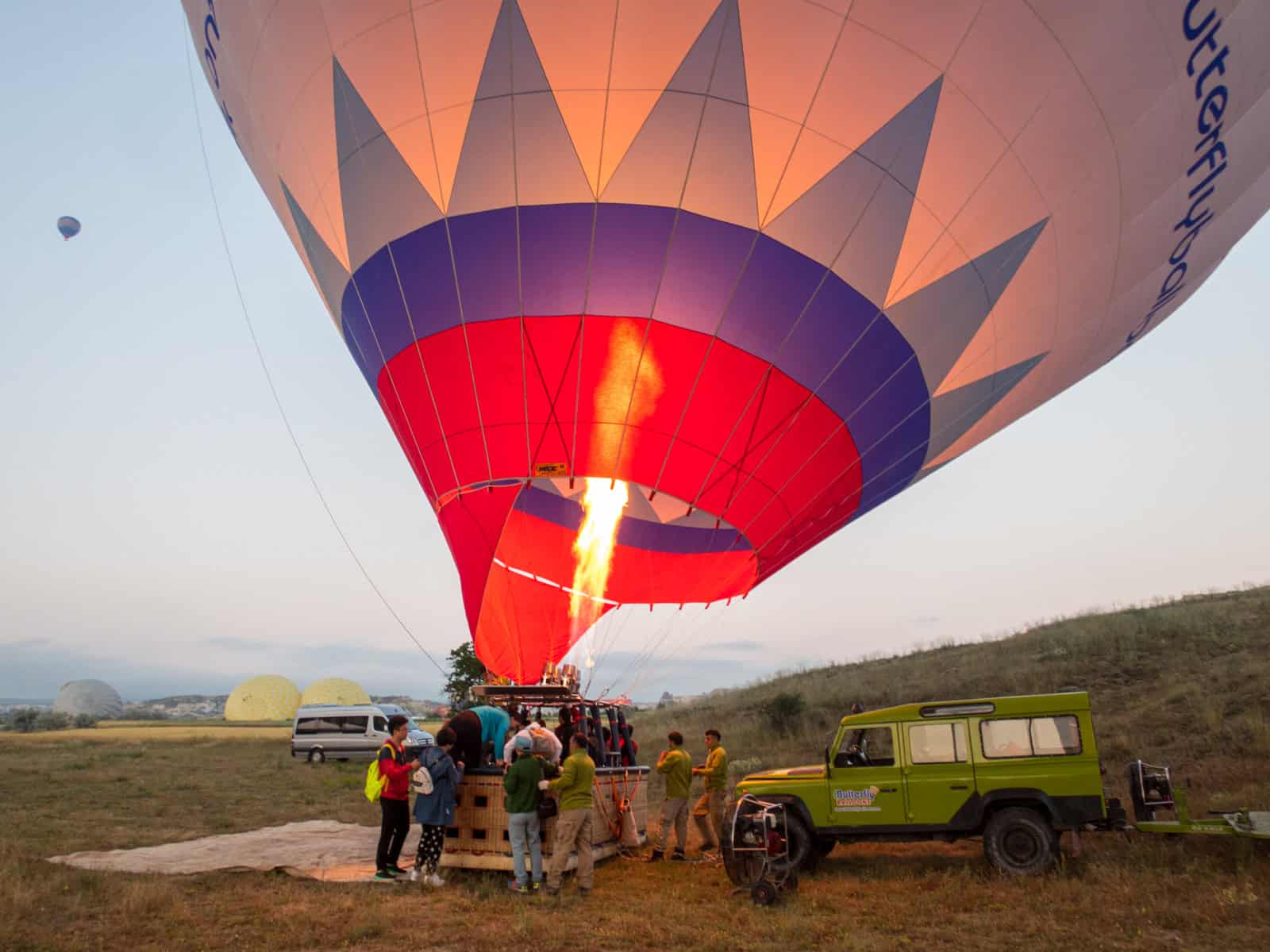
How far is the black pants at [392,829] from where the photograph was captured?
8.18 meters

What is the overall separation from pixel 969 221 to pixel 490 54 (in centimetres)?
480

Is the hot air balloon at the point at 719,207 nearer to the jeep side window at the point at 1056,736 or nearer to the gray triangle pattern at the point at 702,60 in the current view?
the gray triangle pattern at the point at 702,60

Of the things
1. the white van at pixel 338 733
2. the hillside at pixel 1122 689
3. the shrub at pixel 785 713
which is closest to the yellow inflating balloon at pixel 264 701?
the white van at pixel 338 733

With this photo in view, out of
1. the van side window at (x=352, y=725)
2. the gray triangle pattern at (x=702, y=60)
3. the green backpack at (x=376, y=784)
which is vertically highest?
the gray triangle pattern at (x=702, y=60)

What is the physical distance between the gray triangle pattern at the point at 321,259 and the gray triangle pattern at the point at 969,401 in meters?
7.02

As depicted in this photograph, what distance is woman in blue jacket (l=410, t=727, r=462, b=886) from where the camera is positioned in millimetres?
8008

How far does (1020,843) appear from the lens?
7973mm

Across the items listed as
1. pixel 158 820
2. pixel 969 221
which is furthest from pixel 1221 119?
pixel 158 820

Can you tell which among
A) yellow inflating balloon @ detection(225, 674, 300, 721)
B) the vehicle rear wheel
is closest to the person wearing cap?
the vehicle rear wheel

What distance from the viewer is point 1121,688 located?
16781 millimetres

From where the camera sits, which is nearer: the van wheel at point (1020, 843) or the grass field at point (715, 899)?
the grass field at point (715, 899)

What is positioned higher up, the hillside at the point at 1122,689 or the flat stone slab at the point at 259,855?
the hillside at the point at 1122,689

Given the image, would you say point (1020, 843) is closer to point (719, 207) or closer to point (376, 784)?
point (376, 784)

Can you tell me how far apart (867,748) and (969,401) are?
4.53 metres
